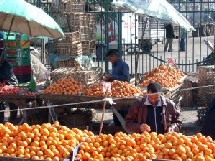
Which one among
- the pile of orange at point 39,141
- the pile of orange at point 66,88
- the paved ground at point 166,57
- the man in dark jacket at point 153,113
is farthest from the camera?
the paved ground at point 166,57

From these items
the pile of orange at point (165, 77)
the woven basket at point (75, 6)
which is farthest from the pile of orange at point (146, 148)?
the woven basket at point (75, 6)

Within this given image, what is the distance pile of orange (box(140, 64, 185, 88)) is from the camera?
11242 millimetres

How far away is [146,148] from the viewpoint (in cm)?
544

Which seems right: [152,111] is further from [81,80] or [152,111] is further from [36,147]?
[81,80]

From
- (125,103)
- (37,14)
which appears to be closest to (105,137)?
(125,103)

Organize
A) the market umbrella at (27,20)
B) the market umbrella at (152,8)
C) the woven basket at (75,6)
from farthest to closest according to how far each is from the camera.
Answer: the woven basket at (75,6)
the market umbrella at (152,8)
the market umbrella at (27,20)

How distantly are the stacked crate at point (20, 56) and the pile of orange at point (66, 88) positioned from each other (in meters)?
3.91

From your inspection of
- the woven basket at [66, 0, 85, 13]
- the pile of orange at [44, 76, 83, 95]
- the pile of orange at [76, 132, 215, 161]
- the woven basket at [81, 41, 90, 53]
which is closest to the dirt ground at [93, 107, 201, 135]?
the pile of orange at [44, 76, 83, 95]

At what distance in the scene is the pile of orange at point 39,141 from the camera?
5.53 metres

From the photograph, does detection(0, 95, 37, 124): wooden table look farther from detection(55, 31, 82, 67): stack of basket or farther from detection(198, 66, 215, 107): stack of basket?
detection(198, 66, 215, 107): stack of basket

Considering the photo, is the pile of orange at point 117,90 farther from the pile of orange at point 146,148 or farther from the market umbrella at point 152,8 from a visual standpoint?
the pile of orange at point 146,148

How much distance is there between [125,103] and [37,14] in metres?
2.34

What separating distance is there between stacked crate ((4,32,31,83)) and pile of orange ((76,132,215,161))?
8.73 meters

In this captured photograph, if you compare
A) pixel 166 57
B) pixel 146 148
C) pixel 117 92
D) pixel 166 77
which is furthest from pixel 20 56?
pixel 166 57
